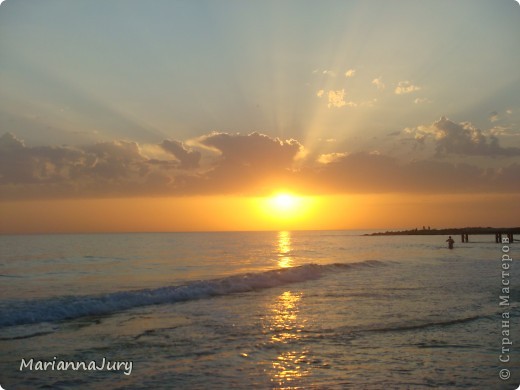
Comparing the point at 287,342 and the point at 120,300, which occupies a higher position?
the point at 287,342

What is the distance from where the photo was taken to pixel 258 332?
14.2 meters

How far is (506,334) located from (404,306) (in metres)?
5.20

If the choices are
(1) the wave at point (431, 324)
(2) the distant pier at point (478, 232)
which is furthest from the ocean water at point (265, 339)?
(2) the distant pier at point (478, 232)

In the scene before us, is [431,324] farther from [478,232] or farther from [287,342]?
[478,232]

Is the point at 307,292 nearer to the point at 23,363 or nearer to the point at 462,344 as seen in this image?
the point at 462,344

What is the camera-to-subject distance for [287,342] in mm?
12867

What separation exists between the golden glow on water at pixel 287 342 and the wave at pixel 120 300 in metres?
5.67

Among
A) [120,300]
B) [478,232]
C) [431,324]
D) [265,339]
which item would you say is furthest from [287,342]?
[478,232]

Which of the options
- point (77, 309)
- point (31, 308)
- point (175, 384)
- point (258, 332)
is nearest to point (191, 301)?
point (77, 309)

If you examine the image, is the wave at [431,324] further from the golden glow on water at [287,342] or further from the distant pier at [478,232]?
the distant pier at [478,232]

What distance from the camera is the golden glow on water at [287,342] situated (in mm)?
9945

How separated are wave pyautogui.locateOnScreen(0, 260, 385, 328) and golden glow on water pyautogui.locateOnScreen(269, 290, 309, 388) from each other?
5671 millimetres

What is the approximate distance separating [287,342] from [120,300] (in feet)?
36.9

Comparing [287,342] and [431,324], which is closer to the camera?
[287,342]
